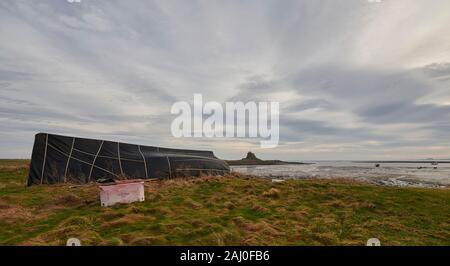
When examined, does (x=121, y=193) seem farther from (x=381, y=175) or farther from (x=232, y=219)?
(x=381, y=175)

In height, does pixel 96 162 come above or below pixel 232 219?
above

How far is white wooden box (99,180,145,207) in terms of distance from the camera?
10.6 meters

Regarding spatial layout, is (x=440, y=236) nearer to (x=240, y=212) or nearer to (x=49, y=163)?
(x=240, y=212)

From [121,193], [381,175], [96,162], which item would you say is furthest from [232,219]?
[381,175]

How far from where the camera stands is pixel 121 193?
11.0m

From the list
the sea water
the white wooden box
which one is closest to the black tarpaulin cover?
the white wooden box

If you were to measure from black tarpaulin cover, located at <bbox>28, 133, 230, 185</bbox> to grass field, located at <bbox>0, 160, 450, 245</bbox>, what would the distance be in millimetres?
3251

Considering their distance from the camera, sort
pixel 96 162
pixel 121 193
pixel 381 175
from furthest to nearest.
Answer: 1. pixel 381 175
2. pixel 96 162
3. pixel 121 193

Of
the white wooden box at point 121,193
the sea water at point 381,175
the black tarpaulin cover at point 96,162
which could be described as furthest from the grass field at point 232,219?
the sea water at point 381,175

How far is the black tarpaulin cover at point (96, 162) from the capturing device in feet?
57.3

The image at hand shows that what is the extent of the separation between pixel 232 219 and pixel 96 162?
48.2ft

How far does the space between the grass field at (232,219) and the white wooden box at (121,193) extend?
1.53 ft

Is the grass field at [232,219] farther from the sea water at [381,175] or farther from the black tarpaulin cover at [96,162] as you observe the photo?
the sea water at [381,175]

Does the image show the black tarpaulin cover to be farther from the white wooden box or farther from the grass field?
the white wooden box
